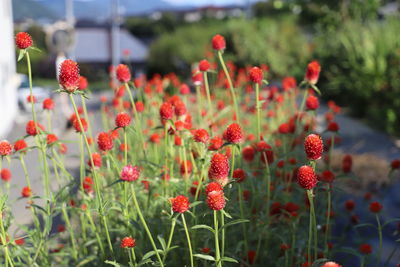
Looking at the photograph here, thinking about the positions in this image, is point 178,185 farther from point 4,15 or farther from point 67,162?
point 4,15

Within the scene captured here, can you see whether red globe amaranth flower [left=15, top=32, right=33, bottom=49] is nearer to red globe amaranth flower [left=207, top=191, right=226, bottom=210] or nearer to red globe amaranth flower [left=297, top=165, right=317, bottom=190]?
red globe amaranth flower [left=207, top=191, right=226, bottom=210]

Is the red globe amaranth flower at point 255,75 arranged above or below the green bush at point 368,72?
above

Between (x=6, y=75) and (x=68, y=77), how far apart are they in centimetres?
1026

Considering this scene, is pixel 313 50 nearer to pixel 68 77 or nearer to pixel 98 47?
pixel 68 77

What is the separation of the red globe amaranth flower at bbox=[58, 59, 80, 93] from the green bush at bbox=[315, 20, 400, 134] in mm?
6503

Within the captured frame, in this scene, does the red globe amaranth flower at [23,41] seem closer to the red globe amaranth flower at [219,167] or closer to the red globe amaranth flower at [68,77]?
the red globe amaranth flower at [68,77]

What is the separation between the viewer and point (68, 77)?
81.7 inches

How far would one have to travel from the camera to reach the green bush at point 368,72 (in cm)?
844

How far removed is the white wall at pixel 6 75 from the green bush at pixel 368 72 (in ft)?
21.6

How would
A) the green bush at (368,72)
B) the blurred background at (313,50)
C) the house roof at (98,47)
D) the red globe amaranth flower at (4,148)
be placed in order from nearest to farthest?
the red globe amaranth flower at (4,148) → the green bush at (368,72) → the blurred background at (313,50) → the house roof at (98,47)

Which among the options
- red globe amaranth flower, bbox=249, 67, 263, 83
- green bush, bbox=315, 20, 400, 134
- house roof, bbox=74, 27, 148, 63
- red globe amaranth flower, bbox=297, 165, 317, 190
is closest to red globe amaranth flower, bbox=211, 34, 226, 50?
Result: red globe amaranth flower, bbox=249, 67, 263, 83

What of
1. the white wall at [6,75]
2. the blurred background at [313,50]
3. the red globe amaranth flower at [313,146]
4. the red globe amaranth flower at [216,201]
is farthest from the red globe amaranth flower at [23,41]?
the white wall at [6,75]

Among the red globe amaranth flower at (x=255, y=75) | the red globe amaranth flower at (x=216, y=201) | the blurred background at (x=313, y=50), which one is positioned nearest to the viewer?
the red globe amaranth flower at (x=216, y=201)

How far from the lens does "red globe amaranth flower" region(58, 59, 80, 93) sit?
2.07 metres
